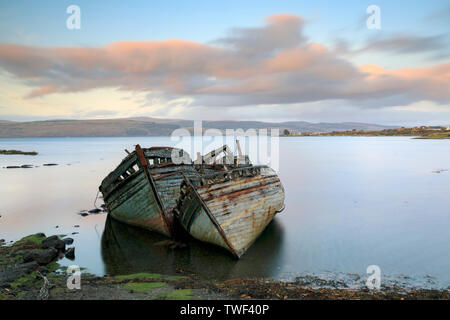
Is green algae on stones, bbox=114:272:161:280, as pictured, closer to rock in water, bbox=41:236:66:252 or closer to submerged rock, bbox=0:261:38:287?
submerged rock, bbox=0:261:38:287

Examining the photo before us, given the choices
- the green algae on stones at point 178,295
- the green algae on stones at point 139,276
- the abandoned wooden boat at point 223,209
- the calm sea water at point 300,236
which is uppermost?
the abandoned wooden boat at point 223,209

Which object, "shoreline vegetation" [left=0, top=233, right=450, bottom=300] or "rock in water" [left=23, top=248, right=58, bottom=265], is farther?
"rock in water" [left=23, top=248, right=58, bottom=265]

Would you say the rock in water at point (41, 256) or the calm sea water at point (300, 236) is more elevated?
the rock in water at point (41, 256)

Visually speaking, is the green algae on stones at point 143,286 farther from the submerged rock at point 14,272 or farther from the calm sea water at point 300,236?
the submerged rock at point 14,272

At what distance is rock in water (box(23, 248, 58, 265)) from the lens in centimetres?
1247

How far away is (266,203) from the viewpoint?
16234 mm

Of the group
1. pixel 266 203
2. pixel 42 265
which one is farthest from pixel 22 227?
pixel 266 203

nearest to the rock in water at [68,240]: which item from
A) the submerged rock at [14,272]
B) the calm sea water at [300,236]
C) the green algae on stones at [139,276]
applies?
the calm sea water at [300,236]

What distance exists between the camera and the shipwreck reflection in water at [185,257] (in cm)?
1213

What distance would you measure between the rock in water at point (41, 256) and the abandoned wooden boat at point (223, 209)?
5.82m

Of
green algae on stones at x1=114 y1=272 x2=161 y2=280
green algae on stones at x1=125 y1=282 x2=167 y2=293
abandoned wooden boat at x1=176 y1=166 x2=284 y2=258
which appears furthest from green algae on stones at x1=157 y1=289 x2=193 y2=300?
abandoned wooden boat at x1=176 y1=166 x2=284 y2=258

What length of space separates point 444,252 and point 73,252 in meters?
18.0

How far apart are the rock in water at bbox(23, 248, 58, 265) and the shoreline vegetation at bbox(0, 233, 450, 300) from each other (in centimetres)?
38
